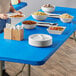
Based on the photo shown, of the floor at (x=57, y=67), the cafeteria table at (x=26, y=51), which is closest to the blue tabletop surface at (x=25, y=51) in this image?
the cafeteria table at (x=26, y=51)

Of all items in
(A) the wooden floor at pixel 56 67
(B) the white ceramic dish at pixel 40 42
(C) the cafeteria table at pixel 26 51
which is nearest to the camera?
(C) the cafeteria table at pixel 26 51

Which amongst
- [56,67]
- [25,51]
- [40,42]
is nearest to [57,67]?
[56,67]

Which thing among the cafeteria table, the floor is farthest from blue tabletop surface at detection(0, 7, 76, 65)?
the floor

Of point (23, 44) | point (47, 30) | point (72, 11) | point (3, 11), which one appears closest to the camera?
point (23, 44)

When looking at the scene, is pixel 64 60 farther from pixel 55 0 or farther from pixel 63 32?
pixel 55 0

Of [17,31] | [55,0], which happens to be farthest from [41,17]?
[55,0]

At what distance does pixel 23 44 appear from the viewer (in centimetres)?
246

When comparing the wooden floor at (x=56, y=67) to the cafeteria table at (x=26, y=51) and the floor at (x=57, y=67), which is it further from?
the cafeteria table at (x=26, y=51)

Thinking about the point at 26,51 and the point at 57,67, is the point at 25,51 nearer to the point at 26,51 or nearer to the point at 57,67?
the point at 26,51

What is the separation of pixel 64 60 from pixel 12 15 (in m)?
1.40

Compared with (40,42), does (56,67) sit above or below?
below

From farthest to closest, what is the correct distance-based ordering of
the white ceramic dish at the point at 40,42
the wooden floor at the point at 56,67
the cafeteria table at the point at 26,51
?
1. the wooden floor at the point at 56,67
2. the white ceramic dish at the point at 40,42
3. the cafeteria table at the point at 26,51

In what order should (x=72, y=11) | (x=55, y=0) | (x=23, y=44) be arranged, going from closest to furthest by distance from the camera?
(x=23, y=44) → (x=72, y=11) → (x=55, y=0)

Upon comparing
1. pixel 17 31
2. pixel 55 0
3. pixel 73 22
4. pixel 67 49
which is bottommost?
pixel 67 49
